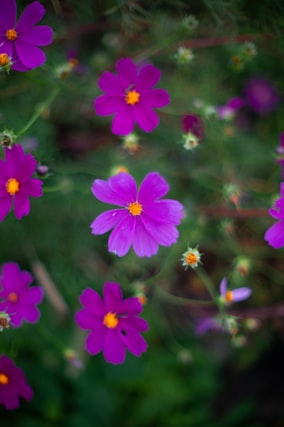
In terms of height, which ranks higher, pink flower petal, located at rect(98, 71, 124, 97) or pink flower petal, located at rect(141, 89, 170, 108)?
pink flower petal, located at rect(98, 71, 124, 97)

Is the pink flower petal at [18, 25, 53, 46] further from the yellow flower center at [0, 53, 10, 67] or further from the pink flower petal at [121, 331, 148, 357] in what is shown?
the pink flower petal at [121, 331, 148, 357]

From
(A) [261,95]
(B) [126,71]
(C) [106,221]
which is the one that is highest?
(A) [261,95]

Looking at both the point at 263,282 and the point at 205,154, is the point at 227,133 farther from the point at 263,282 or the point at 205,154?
the point at 263,282

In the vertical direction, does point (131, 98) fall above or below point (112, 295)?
above

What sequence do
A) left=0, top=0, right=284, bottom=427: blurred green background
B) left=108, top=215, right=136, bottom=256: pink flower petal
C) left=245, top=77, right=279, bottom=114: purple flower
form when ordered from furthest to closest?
left=245, top=77, right=279, bottom=114: purple flower, left=0, top=0, right=284, bottom=427: blurred green background, left=108, top=215, right=136, bottom=256: pink flower petal

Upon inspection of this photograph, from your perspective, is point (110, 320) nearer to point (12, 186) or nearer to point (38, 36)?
point (12, 186)

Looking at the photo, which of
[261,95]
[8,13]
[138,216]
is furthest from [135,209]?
[261,95]

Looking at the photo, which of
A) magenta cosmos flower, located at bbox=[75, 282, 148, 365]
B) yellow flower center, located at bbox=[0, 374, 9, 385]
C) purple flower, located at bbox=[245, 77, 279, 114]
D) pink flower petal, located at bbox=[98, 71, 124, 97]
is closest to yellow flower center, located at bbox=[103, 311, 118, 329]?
magenta cosmos flower, located at bbox=[75, 282, 148, 365]
